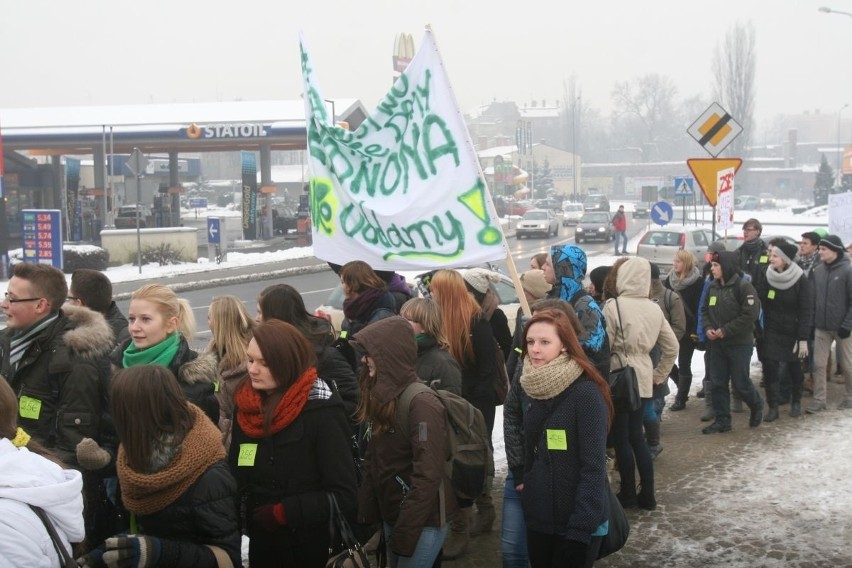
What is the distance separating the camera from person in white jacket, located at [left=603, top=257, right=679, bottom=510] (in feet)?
21.6

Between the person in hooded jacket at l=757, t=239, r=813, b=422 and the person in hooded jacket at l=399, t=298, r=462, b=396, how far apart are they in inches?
191

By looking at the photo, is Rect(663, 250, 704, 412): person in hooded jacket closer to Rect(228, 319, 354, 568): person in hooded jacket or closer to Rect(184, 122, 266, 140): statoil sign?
Rect(228, 319, 354, 568): person in hooded jacket

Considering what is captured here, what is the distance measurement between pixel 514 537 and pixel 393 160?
2753mm

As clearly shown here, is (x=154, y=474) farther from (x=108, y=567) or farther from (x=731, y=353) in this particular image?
(x=731, y=353)

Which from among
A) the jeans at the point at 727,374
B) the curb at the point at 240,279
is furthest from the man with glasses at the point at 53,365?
the curb at the point at 240,279

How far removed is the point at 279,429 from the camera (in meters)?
3.89

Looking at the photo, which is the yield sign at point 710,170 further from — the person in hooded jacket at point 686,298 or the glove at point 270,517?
the glove at point 270,517

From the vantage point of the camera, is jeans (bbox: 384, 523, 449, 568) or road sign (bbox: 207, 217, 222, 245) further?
road sign (bbox: 207, 217, 222, 245)

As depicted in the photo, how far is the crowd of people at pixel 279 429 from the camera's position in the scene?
11.6ft

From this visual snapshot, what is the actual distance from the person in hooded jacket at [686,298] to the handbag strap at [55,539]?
24.8 feet

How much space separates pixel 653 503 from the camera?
21.9 ft

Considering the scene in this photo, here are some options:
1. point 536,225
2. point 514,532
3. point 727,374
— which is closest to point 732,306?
point 727,374

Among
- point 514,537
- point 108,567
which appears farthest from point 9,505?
point 514,537

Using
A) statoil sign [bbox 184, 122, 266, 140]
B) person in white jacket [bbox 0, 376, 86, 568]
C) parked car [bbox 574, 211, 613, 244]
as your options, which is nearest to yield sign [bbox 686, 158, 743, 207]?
person in white jacket [bbox 0, 376, 86, 568]
